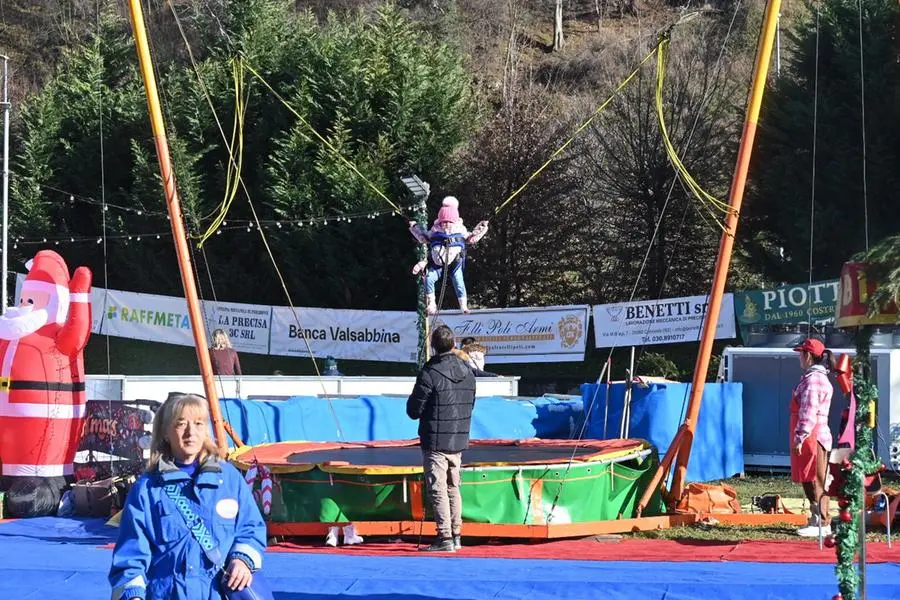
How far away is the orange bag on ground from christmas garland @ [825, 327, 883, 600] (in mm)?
4658

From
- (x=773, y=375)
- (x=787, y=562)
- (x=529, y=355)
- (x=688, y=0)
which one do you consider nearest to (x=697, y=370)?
(x=787, y=562)

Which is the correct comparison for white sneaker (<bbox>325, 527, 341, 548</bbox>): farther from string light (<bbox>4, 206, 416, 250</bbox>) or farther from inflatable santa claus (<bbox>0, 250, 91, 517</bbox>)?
string light (<bbox>4, 206, 416, 250</bbox>)

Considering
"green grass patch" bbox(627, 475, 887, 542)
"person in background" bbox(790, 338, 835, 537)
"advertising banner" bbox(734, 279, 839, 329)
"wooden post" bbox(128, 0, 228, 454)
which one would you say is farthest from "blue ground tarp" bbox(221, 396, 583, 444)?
"advertising banner" bbox(734, 279, 839, 329)

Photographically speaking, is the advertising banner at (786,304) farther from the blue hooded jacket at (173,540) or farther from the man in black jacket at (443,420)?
the blue hooded jacket at (173,540)

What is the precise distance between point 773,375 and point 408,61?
17.8 meters

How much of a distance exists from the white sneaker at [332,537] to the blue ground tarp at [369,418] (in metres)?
2.82

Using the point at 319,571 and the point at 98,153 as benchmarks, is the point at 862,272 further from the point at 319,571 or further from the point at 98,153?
the point at 98,153

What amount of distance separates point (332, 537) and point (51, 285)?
13.6 feet

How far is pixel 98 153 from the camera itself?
34.7 meters

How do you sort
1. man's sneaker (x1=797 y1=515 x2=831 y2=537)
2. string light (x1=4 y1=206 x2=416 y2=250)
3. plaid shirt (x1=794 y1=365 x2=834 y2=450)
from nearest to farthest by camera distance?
1. plaid shirt (x1=794 y1=365 x2=834 y2=450)
2. man's sneaker (x1=797 y1=515 x2=831 y2=537)
3. string light (x1=4 y1=206 x2=416 y2=250)

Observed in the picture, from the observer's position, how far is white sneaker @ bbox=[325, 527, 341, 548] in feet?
31.2

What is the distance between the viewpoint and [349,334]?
26.4 m

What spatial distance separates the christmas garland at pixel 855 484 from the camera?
559 cm

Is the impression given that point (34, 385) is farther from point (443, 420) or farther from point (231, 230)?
point (231, 230)
